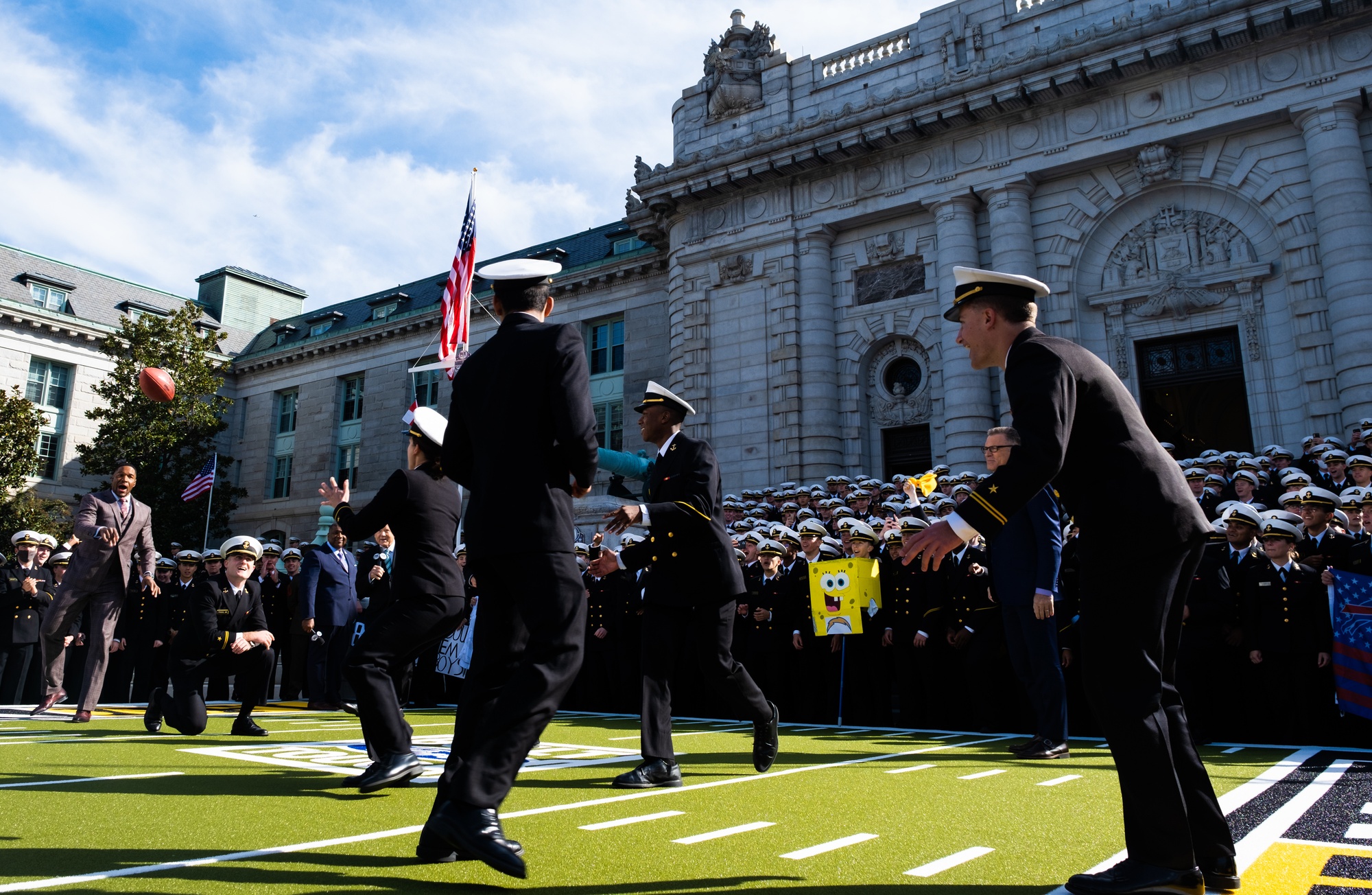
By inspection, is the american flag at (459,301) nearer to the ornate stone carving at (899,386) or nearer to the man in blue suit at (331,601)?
the man in blue suit at (331,601)

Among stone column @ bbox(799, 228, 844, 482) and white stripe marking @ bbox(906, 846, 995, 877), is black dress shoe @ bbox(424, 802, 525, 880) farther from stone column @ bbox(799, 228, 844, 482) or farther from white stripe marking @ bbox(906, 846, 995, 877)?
stone column @ bbox(799, 228, 844, 482)

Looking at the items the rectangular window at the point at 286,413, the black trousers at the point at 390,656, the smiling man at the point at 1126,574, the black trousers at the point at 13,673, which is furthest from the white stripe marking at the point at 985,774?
the rectangular window at the point at 286,413

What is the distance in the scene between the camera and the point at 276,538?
146 feet

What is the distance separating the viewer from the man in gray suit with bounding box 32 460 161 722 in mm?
9406

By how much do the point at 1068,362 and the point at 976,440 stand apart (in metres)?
19.0

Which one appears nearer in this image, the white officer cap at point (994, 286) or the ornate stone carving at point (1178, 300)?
the white officer cap at point (994, 286)

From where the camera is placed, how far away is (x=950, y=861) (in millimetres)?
3445

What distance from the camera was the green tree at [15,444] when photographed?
96.8 ft

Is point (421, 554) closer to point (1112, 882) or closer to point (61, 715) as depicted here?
point (1112, 882)

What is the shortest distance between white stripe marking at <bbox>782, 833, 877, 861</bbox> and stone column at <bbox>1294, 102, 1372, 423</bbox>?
18.4 meters

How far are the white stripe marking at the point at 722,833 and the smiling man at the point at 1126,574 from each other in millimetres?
1436

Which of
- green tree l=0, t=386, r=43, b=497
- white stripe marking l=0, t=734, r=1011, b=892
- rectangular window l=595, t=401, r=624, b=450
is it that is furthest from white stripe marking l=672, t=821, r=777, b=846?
green tree l=0, t=386, r=43, b=497

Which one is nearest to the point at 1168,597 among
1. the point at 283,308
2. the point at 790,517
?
the point at 790,517

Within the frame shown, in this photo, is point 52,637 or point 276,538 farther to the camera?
point 276,538
